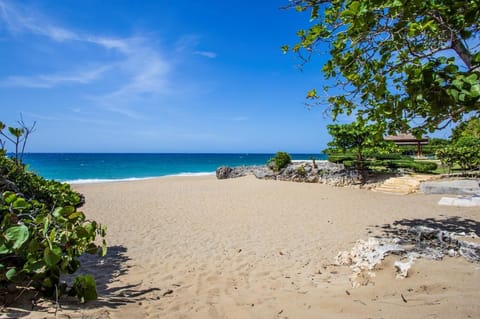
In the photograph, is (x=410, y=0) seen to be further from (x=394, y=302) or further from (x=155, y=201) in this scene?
(x=155, y=201)

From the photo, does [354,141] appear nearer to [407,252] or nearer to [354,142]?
[354,142]

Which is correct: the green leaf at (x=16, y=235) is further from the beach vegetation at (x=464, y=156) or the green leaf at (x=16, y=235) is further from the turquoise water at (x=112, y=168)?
the beach vegetation at (x=464, y=156)

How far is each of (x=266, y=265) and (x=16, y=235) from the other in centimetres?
409

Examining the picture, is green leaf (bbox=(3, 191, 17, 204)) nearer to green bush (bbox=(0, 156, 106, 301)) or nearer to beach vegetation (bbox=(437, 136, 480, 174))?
green bush (bbox=(0, 156, 106, 301))

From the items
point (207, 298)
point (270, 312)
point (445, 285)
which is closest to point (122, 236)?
point (207, 298)

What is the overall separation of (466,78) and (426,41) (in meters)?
2.76

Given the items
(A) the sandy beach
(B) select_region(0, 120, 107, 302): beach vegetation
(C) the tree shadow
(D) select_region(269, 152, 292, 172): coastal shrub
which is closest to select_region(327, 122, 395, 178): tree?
(A) the sandy beach

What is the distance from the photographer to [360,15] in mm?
2387

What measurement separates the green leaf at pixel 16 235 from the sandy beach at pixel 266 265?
0.61 meters

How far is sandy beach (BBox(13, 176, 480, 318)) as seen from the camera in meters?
2.80

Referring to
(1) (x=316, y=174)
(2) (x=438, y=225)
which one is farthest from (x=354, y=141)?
(2) (x=438, y=225)

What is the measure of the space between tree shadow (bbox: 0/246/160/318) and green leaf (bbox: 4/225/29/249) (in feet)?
1.80

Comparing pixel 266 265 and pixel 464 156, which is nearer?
pixel 266 265

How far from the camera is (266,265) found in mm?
5211
